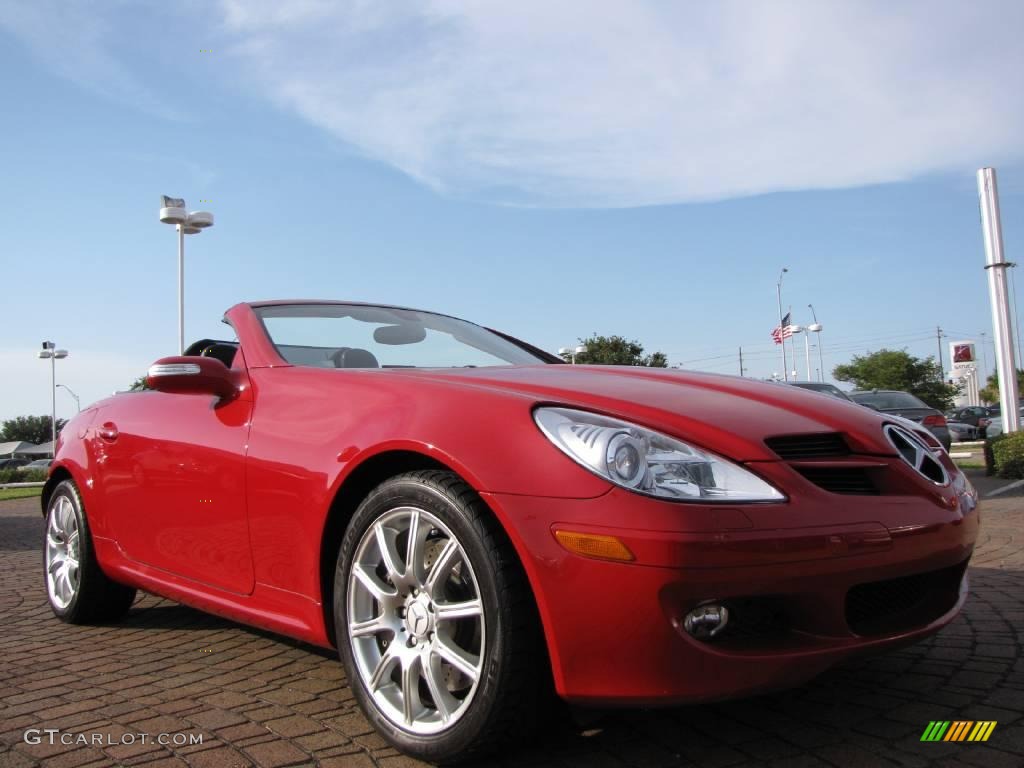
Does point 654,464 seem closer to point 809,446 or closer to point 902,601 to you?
point 809,446

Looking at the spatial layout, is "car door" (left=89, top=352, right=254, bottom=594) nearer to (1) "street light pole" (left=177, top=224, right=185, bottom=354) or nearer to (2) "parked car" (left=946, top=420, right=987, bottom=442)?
(1) "street light pole" (left=177, top=224, right=185, bottom=354)

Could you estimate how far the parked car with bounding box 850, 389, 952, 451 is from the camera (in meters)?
10.8

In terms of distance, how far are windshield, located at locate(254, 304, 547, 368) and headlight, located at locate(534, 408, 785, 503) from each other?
4.13ft

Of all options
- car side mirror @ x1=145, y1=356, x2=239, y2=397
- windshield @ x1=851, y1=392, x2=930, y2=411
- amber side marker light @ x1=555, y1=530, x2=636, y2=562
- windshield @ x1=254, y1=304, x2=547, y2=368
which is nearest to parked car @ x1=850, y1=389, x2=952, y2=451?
windshield @ x1=851, y1=392, x2=930, y2=411

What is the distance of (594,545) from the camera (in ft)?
6.53

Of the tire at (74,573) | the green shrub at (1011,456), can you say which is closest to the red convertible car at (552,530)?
the tire at (74,573)

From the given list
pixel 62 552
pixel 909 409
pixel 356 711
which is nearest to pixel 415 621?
pixel 356 711

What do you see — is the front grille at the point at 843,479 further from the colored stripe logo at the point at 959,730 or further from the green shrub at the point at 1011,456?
the green shrub at the point at 1011,456

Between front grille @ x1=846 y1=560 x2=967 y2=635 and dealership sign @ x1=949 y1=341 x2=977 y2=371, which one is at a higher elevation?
dealership sign @ x1=949 y1=341 x2=977 y2=371

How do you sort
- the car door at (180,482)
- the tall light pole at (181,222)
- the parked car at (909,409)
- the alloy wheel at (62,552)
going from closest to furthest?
the car door at (180,482)
the alloy wheel at (62,552)
the parked car at (909,409)
the tall light pole at (181,222)

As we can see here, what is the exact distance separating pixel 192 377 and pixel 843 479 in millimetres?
2169

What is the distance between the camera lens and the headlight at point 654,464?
6.67ft

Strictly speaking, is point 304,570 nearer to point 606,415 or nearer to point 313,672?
point 313,672

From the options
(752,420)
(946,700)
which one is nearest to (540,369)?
(752,420)
